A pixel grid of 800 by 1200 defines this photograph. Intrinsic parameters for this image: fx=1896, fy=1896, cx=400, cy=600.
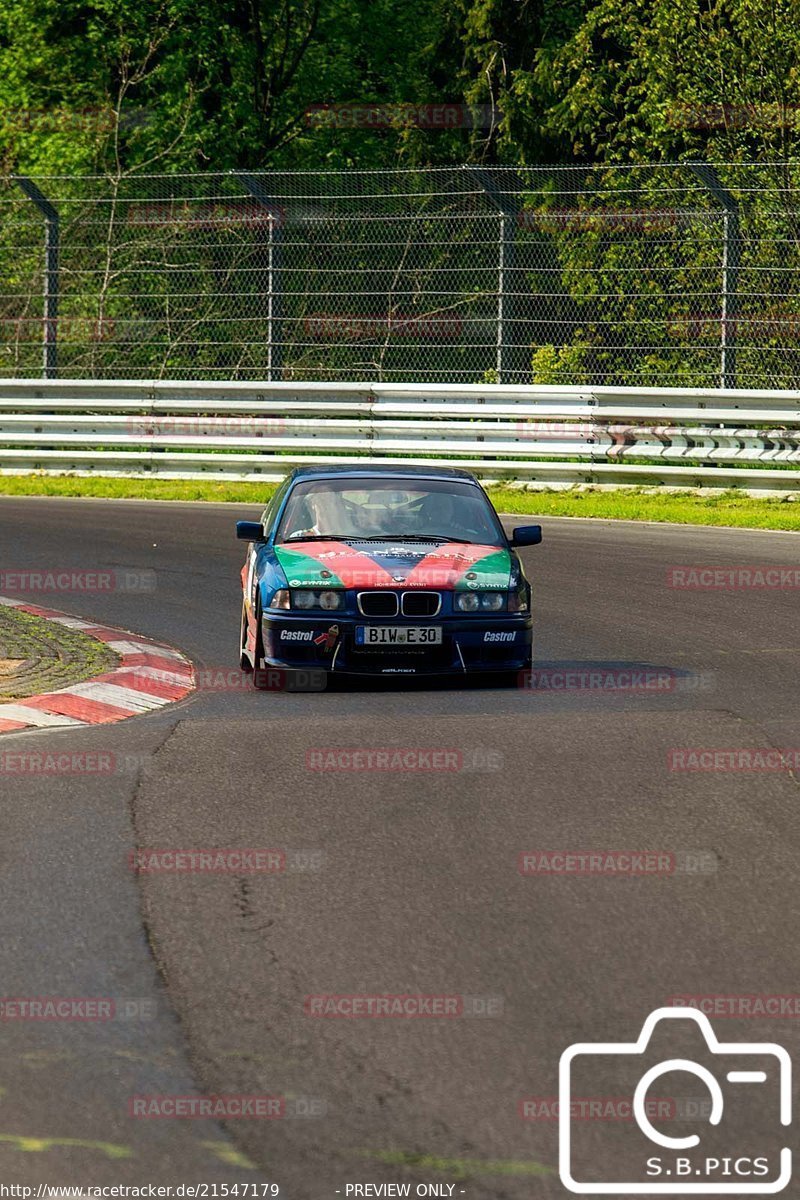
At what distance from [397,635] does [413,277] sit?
497 inches

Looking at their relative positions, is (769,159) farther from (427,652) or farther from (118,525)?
(427,652)

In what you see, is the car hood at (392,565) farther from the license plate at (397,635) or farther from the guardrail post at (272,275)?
the guardrail post at (272,275)

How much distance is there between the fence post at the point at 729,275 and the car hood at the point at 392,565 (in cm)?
1019

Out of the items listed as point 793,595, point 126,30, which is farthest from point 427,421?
point 126,30

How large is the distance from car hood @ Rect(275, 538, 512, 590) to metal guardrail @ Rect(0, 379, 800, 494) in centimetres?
934

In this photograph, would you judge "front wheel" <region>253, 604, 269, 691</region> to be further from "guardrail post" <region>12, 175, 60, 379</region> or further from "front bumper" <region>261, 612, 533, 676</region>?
"guardrail post" <region>12, 175, 60, 379</region>

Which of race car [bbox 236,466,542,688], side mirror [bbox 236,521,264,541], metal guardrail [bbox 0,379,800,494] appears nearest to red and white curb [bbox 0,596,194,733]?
race car [bbox 236,466,542,688]

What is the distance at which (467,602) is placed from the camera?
11.0m

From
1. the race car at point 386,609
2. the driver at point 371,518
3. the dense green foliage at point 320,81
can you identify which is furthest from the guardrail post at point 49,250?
the race car at point 386,609

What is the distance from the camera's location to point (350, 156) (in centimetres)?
4219

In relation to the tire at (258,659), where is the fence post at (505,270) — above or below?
above

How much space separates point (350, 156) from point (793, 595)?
29463mm

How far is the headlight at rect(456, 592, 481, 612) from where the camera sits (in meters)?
11.0

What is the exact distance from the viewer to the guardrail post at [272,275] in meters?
23.5
